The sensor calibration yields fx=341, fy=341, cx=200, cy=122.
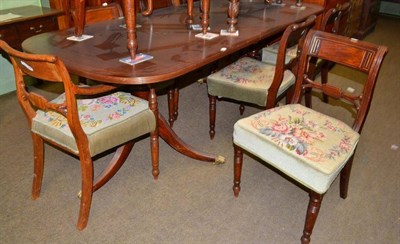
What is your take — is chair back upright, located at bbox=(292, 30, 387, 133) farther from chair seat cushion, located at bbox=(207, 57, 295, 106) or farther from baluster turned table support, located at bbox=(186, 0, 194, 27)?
baluster turned table support, located at bbox=(186, 0, 194, 27)

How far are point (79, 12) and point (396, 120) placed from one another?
2.40 meters

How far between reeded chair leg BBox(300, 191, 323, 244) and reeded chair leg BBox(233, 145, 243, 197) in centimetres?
42

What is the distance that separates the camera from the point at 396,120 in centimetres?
266

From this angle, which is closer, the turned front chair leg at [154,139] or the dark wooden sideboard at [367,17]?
the turned front chair leg at [154,139]

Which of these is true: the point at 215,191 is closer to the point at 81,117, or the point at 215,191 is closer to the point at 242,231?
the point at 242,231

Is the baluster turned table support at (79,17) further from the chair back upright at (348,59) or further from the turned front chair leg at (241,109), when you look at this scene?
the turned front chair leg at (241,109)

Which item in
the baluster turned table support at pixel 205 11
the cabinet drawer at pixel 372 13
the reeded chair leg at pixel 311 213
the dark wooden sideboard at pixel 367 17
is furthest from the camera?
the cabinet drawer at pixel 372 13

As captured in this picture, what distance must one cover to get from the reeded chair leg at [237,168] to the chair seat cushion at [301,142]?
0.08 m

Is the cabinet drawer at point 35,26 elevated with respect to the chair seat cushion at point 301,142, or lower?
elevated

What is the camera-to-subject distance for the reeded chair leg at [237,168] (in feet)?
5.78

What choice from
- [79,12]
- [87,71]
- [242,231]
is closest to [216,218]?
[242,231]

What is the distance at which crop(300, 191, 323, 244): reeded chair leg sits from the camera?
1.46 m

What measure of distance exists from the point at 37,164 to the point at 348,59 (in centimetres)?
165

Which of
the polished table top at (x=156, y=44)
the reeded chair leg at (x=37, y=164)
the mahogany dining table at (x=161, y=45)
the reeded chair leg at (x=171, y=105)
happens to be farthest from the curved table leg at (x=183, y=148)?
the reeded chair leg at (x=37, y=164)
